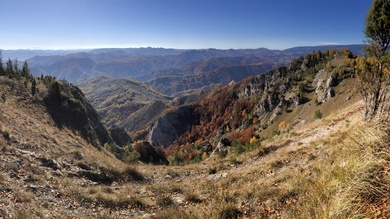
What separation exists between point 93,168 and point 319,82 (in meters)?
153

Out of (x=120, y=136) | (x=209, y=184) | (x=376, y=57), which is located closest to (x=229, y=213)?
(x=209, y=184)

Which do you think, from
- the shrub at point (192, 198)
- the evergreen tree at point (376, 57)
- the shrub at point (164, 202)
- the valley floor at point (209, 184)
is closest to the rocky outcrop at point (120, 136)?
the valley floor at point (209, 184)

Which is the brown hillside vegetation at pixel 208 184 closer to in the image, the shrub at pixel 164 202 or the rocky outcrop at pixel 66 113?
the shrub at pixel 164 202

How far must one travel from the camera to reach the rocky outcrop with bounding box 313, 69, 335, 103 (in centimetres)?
12007

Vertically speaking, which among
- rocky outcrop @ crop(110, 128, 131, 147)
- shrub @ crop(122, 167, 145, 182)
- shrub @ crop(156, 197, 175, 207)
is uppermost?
shrub @ crop(156, 197, 175, 207)

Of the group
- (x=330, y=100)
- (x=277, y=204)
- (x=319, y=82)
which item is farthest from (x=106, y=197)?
(x=319, y=82)

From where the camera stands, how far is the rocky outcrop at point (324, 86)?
120 metres

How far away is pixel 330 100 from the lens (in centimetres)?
11281

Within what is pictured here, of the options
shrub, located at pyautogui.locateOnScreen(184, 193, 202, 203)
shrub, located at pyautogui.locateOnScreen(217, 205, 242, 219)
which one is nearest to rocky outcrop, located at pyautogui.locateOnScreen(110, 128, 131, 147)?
shrub, located at pyautogui.locateOnScreen(184, 193, 202, 203)

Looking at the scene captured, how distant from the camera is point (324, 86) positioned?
440ft

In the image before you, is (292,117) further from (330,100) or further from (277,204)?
(277,204)

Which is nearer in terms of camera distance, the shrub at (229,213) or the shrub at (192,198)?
the shrub at (229,213)

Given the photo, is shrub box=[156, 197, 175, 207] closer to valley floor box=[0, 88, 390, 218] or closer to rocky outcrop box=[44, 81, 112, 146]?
valley floor box=[0, 88, 390, 218]

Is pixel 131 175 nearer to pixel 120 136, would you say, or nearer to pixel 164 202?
pixel 164 202
